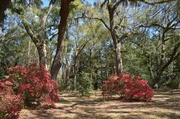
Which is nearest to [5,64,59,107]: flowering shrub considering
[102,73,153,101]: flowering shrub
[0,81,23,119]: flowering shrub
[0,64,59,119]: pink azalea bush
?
[0,64,59,119]: pink azalea bush

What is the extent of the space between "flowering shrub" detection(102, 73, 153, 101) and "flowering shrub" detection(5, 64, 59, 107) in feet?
12.8

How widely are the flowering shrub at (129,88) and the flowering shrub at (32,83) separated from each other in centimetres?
391

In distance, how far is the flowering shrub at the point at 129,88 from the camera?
10.2 meters

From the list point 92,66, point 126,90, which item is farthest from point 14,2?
point 92,66

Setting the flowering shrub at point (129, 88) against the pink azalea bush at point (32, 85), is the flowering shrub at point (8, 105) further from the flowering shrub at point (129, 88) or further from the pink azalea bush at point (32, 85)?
the flowering shrub at point (129, 88)

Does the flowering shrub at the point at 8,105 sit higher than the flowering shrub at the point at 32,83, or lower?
lower

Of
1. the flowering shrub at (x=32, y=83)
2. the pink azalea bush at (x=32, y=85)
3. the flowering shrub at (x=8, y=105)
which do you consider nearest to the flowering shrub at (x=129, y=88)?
the pink azalea bush at (x=32, y=85)

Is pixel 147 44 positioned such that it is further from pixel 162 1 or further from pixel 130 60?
pixel 162 1

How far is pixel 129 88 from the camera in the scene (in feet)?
34.4

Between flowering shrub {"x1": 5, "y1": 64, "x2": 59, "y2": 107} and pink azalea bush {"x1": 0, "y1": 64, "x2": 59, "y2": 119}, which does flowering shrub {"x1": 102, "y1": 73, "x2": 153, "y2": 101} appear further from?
Result: flowering shrub {"x1": 5, "y1": 64, "x2": 59, "y2": 107}

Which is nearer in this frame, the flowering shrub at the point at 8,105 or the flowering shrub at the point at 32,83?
the flowering shrub at the point at 8,105

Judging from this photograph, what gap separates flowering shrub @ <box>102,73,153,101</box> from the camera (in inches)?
400

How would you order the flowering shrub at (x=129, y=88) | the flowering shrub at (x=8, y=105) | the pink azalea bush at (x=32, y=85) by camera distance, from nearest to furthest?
the flowering shrub at (x=8, y=105), the pink azalea bush at (x=32, y=85), the flowering shrub at (x=129, y=88)

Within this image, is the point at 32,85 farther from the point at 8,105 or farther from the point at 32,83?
the point at 8,105
